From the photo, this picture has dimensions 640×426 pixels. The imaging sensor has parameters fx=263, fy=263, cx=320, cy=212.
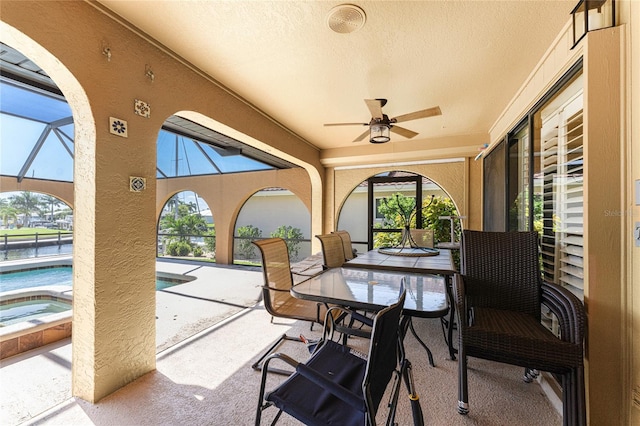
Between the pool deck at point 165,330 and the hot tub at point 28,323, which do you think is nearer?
the pool deck at point 165,330

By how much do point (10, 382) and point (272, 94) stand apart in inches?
133

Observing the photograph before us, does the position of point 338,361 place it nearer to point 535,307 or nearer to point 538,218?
point 535,307

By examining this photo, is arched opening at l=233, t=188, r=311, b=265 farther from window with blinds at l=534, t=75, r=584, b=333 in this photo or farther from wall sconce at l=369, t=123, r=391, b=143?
window with blinds at l=534, t=75, r=584, b=333

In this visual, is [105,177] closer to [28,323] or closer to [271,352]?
[271,352]

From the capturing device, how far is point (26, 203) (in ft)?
19.5

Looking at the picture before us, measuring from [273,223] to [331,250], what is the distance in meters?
6.13

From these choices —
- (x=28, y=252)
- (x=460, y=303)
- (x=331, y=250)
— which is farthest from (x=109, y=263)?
(x=28, y=252)

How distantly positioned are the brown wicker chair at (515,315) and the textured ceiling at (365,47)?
157 cm

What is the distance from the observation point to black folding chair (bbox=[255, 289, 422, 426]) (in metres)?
0.94

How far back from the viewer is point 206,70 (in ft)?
8.38

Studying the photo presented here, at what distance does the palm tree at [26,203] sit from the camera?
568cm

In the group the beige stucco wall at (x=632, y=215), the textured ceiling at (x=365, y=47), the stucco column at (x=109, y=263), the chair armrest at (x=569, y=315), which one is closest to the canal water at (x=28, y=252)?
the stucco column at (x=109, y=263)

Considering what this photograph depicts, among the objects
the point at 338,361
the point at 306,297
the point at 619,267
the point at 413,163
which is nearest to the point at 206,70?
the point at 306,297

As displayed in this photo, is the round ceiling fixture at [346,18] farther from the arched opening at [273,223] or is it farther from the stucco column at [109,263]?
the arched opening at [273,223]
